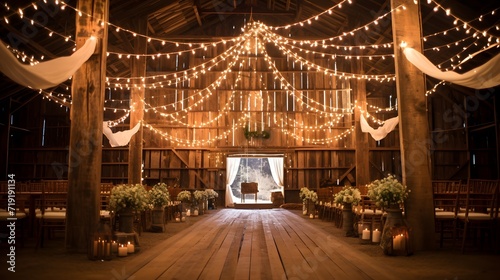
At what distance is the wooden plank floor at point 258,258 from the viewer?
410 centimetres

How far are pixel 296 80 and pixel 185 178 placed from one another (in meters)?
5.79

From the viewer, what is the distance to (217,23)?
1791cm

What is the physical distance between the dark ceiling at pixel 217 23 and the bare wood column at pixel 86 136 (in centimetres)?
249

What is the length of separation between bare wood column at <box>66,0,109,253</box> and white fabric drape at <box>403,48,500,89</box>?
4317 mm

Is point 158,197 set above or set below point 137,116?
below

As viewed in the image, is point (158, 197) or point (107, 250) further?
point (158, 197)

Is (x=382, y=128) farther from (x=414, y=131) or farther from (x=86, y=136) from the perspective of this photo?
(x=86, y=136)

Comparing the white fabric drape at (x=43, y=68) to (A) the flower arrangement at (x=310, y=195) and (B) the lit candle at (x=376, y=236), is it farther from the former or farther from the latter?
(A) the flower arrangement at (x=310, y=195)

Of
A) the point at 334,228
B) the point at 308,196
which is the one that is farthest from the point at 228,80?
the point at 334,228

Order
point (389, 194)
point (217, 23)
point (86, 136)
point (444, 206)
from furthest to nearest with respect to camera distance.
Answer: point (217, 23) < point (444, 206) < point (86, 136) < point (389, 194)

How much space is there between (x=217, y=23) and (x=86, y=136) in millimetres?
12992

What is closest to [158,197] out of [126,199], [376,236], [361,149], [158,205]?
[158,205]

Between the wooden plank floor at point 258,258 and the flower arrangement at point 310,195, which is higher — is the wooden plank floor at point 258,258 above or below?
below

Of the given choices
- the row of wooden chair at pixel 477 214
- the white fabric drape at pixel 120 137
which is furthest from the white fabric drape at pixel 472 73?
the white fabric drape at pixel 120 137
